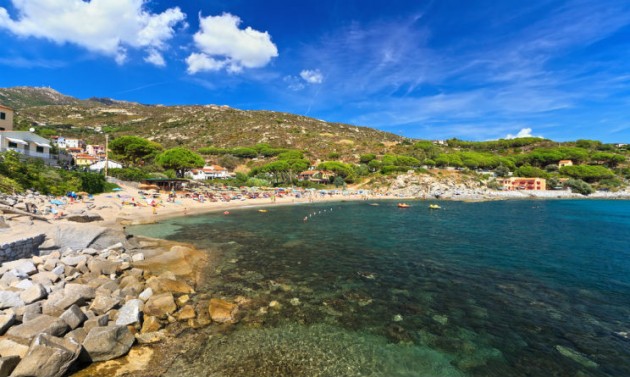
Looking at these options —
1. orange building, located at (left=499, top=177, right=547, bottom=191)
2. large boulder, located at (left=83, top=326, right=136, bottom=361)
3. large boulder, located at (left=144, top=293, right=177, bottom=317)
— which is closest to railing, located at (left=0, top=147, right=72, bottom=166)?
large boulder, located at (left=144, top=293, right=177, bottom=317)

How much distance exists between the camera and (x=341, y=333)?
9.35m

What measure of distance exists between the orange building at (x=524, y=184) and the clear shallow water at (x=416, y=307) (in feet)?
236

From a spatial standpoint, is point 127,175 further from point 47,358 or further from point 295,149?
point 295,149

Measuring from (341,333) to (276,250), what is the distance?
10853 millimetres

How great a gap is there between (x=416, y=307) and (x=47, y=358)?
1102 cm

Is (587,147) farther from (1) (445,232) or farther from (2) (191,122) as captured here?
(2) (191,122)

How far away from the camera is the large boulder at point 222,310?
32.6ft

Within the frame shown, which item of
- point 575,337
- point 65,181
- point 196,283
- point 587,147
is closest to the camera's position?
point 575,337

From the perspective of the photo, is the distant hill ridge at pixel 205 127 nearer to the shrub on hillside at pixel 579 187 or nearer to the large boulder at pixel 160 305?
the shrub on hillside at pixel 579 187

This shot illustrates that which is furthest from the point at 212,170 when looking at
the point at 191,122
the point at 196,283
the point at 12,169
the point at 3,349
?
the point at 3,349

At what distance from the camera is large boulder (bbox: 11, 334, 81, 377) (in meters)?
6.38

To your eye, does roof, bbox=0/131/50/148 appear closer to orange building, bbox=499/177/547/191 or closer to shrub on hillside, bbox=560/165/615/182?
orange building, bbox=499/177/547/191

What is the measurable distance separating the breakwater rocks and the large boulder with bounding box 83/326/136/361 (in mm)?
22

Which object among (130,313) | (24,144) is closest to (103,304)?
(130,313)
